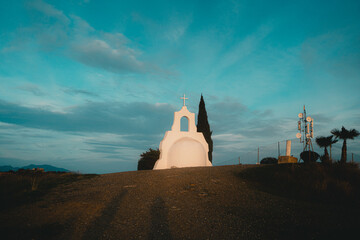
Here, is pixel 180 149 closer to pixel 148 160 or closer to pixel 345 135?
pixel 148 160

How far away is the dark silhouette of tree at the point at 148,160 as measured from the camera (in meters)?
23.1

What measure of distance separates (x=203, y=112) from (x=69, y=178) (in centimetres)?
1927

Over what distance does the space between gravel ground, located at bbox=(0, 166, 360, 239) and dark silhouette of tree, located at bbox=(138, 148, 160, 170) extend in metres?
12.6

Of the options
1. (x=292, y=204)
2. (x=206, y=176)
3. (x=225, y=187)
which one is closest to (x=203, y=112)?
(x=206, y=176)

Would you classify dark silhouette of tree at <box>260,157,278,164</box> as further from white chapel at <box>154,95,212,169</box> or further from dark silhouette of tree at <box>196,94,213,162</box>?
dark silhouette of tree at <box>196,94,213,162</box>

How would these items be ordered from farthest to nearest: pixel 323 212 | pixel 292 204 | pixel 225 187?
pixel 225 187 → pixel 292 204 → pixel 323 212

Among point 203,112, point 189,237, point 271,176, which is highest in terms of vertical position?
point 203,112

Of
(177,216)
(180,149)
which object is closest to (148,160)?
(180,149)

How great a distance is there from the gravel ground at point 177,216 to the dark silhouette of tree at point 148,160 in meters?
12.6

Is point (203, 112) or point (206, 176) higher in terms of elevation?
point (203, 112)

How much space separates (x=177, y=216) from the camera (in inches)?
280

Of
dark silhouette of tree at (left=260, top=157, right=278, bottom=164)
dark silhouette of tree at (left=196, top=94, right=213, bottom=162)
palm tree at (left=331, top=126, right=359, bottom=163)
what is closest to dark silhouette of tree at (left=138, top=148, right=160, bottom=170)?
dark silhouette of tree at (left=196, top=94, right=213, bottom=162)

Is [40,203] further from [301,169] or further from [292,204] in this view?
[301,169]

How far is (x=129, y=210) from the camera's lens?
779 cm
